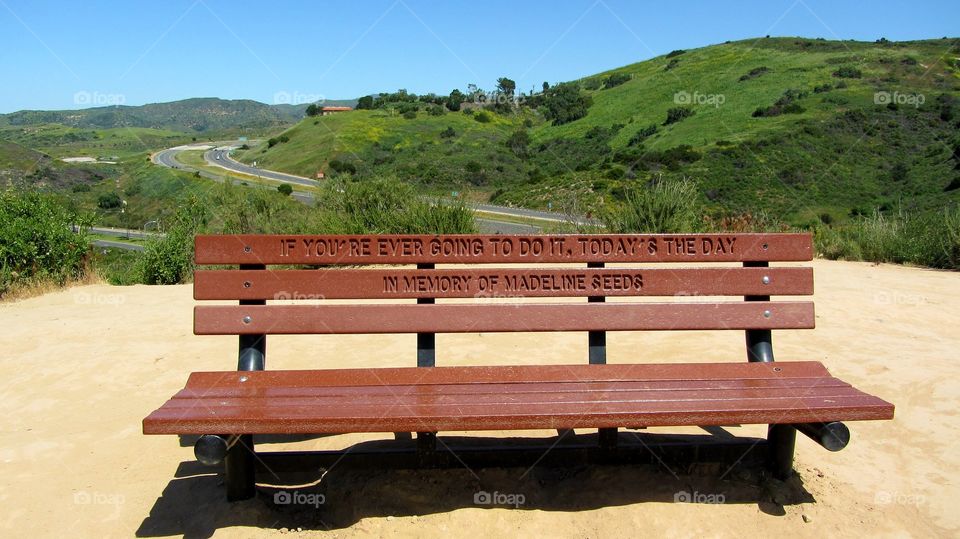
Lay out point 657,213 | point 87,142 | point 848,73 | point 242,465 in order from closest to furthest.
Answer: point 242,465
point 657,213
point 848,73
point 87,142

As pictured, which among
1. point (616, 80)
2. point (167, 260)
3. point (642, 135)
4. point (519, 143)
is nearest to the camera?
point (167, 260)

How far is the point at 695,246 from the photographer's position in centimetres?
310

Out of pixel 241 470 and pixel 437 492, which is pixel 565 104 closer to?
pixel 437 492

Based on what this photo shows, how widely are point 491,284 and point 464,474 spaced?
2.66ft

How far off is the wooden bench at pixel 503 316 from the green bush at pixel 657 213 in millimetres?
5537

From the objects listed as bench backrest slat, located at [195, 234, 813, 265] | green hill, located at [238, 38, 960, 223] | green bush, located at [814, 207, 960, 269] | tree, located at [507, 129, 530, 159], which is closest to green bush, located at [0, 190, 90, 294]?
bench backrest slat, located at [195, 234, 813, 265]

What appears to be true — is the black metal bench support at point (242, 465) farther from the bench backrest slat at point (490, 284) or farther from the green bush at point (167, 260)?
the green bush at point (167, 260)

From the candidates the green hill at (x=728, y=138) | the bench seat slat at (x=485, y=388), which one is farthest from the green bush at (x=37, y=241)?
the green hill at (x=728, y=138)

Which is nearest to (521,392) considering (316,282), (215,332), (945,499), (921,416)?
(316,282)

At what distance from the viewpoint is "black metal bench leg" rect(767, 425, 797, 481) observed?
9.41ft

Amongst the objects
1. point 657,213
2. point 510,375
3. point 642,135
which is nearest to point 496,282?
point 510,375

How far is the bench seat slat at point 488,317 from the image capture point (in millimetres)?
2967

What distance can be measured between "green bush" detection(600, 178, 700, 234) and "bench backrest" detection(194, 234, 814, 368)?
552cm

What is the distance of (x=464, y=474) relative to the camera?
305cm
